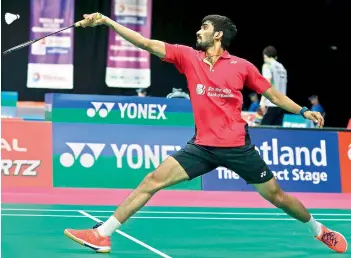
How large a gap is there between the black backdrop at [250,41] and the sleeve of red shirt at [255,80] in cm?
1629

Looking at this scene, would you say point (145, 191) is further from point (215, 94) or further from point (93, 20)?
point (93, 20)

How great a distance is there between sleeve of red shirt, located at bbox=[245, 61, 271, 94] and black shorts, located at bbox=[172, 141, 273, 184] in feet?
1.33

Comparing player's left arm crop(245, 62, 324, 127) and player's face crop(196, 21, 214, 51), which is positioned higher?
player's face crop(196, 21, 214, 51)

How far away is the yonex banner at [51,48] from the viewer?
66.9ft

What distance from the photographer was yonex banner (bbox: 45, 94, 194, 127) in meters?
10.2

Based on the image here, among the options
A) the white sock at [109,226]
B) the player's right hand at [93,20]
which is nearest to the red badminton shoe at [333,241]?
the white sock at [109,226]

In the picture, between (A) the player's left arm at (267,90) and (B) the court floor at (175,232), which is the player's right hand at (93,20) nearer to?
(A) the player's left arm at (267,90)

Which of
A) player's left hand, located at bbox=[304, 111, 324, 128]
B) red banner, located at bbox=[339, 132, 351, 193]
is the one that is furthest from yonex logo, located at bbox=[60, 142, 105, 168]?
player's left hand, located at bbox=[304, 111, 324, 128]

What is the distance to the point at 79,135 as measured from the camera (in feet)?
32.6

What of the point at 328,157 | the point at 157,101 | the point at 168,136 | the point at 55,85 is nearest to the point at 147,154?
the point at 168,136

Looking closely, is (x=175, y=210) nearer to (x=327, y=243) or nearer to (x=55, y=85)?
(x=327, y=243)

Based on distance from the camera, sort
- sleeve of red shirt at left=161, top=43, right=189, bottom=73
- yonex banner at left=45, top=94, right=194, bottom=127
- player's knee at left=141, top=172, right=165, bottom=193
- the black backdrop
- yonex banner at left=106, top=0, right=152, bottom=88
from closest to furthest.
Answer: player's knee at left=141, top=172, right=165, bottom=193 → sleeve of red shirt at left=161, top=43, right=189, bottom=73 → yonex banner at left=45, top=94, right=194, bottom=127 → yonex banner at left=106, top=0, right=152, bottom=88 → the black backdrop

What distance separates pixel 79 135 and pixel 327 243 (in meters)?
4.58

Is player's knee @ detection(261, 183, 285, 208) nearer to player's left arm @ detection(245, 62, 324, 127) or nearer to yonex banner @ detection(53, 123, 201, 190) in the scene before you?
player's left arm @ detection(245, 62, 324, 127)
